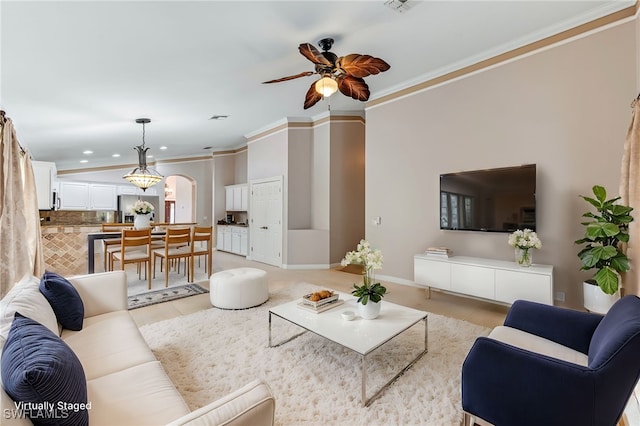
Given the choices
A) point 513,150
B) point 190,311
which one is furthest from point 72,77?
point 513,150

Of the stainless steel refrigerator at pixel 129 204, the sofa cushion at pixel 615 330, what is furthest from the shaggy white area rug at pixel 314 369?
the stainless steel refrigerator at pixel 129 204

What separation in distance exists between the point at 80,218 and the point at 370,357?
7022mm

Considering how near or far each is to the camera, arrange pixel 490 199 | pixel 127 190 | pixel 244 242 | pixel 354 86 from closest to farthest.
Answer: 1. pixel 354 86
2. pixel 490 199
3. pixel 244 242
4. pixel 127 190

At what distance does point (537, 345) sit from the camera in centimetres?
181

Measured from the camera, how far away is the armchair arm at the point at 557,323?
1812 millimetres

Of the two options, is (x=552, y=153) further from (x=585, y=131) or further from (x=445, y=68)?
(x=445, y=68)

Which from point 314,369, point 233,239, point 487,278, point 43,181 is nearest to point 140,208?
point 43,181

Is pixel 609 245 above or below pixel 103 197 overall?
below

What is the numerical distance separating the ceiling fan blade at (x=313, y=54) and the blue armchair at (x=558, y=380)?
254 cm

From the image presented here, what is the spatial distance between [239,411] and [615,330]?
1693 mm

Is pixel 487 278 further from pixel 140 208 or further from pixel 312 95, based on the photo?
pixel 140 208

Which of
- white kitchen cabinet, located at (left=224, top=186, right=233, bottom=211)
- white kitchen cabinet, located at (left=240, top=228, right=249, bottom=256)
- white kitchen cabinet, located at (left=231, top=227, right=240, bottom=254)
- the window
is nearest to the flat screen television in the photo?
the window

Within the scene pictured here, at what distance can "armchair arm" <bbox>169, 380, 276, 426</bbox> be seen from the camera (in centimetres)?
89

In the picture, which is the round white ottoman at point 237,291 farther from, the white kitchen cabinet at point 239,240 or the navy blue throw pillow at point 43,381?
the white kitchen cabinet at point 239,240
